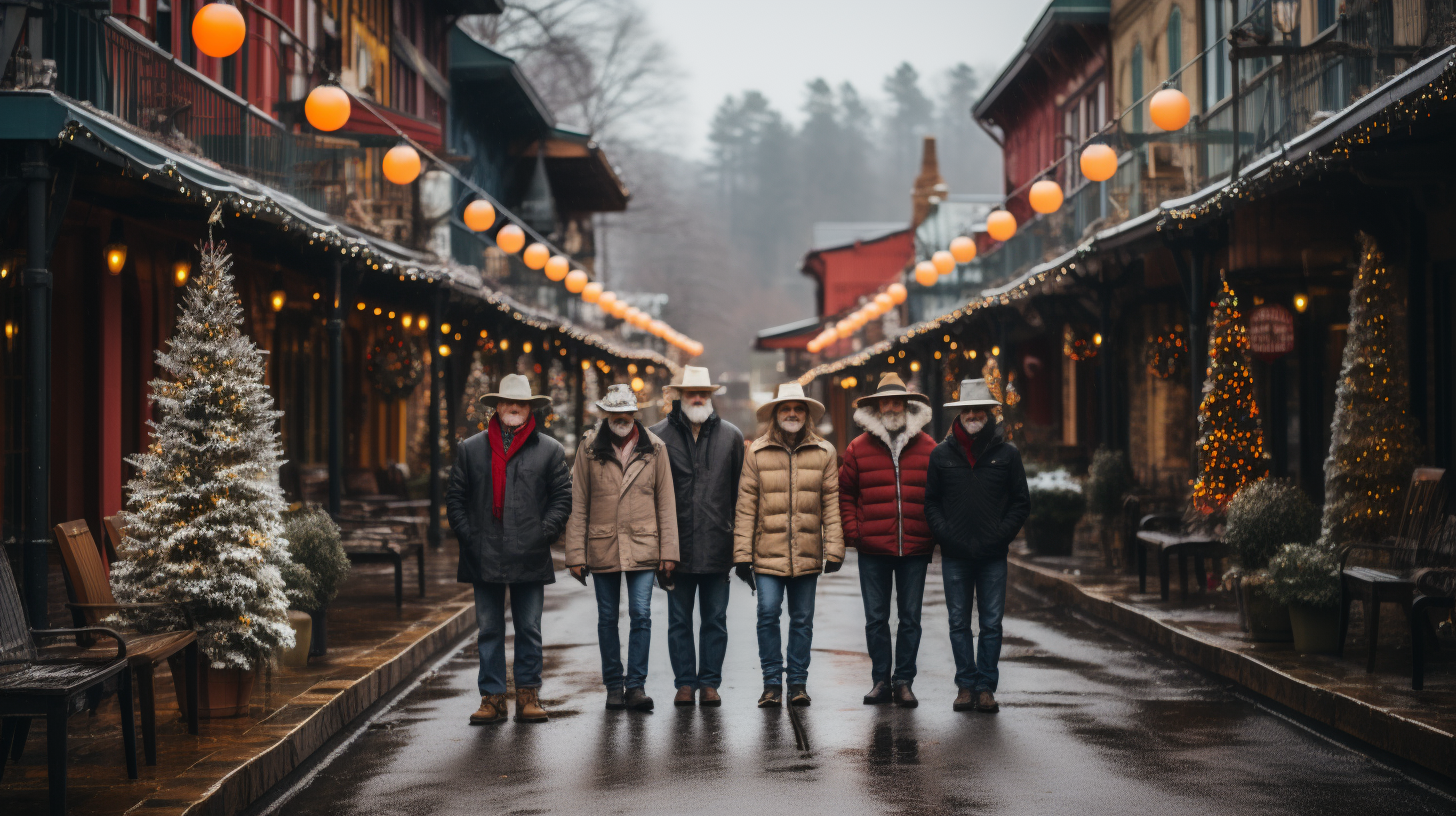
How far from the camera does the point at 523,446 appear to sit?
30.5 feet

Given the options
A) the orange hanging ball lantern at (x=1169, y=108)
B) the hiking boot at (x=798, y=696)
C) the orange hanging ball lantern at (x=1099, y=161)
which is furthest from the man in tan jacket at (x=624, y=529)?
the orange hanging ball lantern at (x=1099, y=161)

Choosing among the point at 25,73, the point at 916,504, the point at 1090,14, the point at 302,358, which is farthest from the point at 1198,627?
the point at 1090,14

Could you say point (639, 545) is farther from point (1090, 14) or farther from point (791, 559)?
point (1090, 14)

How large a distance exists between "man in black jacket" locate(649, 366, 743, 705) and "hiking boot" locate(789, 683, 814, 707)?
0.42 m

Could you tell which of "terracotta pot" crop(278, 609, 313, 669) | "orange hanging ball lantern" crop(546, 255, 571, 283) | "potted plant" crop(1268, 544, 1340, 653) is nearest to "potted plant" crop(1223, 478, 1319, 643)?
"potted plant" crop(1268, 544, 1340, 653)

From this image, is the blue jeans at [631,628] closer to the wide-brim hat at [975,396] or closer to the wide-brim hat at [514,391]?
the wide-brim hat at [514,391]

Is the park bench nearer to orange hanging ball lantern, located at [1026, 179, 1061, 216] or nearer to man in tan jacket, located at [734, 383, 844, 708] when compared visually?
man in tan jacket, located at [734, 383, 844, 708]

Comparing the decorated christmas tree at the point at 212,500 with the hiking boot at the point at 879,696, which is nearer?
the decorated christmas tree at the point at 212,500

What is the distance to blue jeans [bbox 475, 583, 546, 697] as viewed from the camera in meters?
9.23

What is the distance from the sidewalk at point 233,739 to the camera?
6.64 metres

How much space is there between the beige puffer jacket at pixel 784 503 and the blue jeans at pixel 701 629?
27 cm

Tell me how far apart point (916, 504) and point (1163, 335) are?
11.2 metres

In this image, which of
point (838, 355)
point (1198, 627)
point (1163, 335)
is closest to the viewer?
point (1198, 627)

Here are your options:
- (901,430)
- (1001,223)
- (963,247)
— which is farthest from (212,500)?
(963,247)
